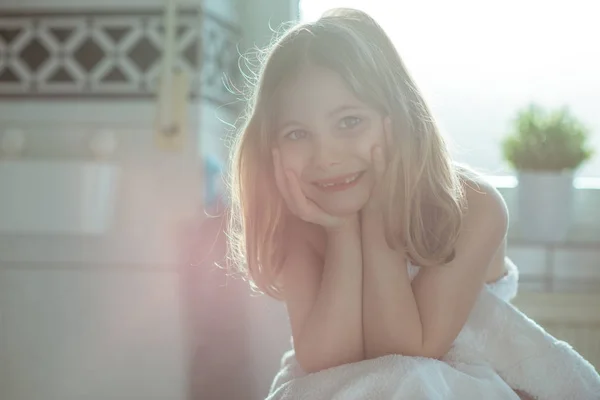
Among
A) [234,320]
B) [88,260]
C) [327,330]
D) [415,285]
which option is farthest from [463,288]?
[88,260]

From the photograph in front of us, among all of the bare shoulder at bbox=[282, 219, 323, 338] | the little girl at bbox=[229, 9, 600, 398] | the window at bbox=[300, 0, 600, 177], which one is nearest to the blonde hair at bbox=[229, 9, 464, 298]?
the little girl at bbox=[229, 9, 600, 398]

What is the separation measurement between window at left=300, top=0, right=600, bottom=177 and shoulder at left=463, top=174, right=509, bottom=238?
72 centimetres

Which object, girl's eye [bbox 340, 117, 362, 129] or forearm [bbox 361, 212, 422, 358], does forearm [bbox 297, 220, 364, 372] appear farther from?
girl's eye [bbox 340, 117, 362, 129]

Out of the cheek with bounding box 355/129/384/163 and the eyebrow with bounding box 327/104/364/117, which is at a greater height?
the eyebrow with bounding box 327/104/364/117

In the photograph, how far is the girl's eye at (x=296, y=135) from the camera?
852mm

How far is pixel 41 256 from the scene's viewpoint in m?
1.58

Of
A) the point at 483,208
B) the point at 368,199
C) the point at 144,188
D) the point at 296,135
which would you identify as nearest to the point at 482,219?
the point at 483,208

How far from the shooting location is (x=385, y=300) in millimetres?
843

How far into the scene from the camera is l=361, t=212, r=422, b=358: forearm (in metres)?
0.84

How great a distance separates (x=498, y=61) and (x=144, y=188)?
83cm

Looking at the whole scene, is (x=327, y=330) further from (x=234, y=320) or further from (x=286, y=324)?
(x=286, y=324)

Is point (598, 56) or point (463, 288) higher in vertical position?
point (598, 56)

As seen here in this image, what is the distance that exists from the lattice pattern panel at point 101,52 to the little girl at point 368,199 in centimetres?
69

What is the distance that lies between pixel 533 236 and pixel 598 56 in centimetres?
47
